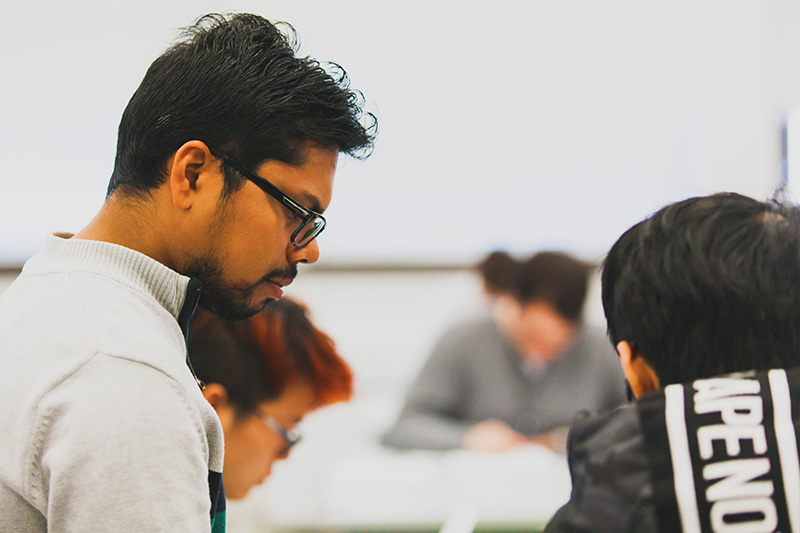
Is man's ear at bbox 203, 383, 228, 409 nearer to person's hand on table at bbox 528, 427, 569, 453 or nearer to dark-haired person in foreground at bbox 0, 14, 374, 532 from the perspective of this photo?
dark-haired person in foreground at bbox 0, 14, 374, 532

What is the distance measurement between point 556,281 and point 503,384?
0.48 meters

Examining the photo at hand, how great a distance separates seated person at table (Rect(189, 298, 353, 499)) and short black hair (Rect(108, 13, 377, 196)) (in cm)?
53

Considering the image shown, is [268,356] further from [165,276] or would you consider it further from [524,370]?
[524,370]

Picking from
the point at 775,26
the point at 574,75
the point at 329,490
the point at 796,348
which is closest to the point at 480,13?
the point at 574,75

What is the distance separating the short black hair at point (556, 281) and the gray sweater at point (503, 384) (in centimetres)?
17

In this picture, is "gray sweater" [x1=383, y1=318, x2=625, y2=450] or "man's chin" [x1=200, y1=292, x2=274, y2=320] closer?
"man's chin" [x1=200, y1=292, x2=274, y2=320]

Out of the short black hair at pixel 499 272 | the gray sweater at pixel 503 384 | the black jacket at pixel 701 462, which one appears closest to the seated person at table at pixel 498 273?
the short black hair at pixel 499 272

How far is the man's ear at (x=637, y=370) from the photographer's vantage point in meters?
0.83

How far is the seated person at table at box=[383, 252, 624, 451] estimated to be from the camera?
2869 millimetres

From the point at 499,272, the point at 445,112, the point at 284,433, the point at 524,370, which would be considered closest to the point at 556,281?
the point at 499,272

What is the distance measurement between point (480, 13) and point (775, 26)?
1.29m

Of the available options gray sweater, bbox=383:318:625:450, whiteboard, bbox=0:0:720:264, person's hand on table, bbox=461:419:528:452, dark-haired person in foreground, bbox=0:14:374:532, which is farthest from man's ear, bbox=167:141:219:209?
whiteboard, bbox=0:0:720:264

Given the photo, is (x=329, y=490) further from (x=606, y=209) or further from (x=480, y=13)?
(x=480, y=13)

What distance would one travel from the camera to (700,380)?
0.74 m
